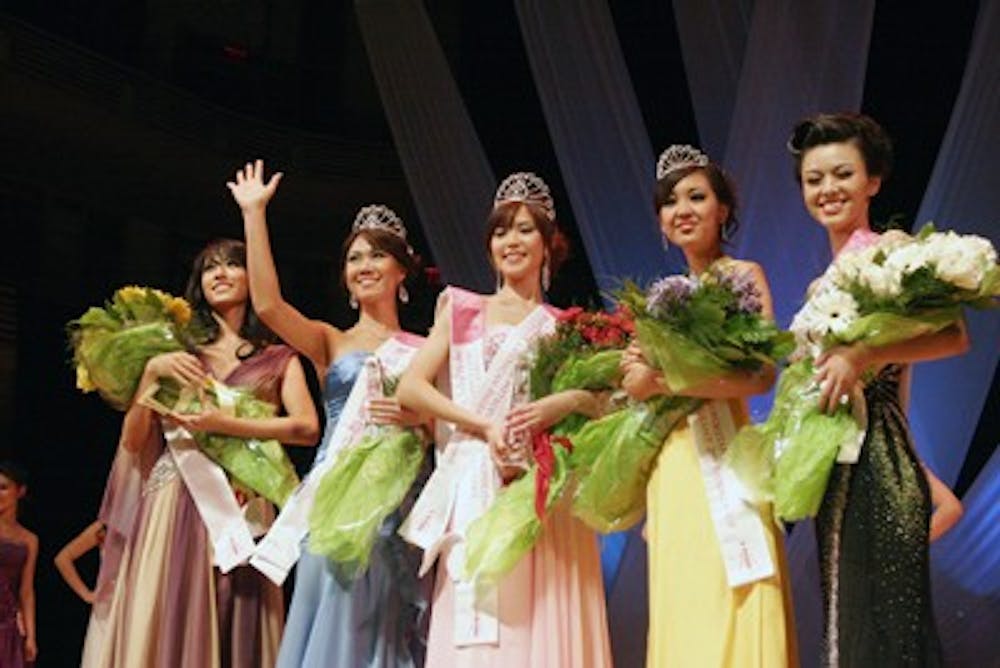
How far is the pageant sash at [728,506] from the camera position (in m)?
2.54

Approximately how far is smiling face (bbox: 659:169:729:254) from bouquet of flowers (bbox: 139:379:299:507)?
1.23 m

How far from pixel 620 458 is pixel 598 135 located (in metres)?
1.69

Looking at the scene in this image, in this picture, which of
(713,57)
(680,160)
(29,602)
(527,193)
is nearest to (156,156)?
(29,602)

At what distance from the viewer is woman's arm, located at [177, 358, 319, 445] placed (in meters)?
3.59

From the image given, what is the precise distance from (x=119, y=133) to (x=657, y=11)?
4.62 meters

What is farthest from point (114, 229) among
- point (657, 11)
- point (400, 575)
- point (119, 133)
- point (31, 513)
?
point (400, 575)

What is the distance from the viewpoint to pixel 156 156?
9.16m

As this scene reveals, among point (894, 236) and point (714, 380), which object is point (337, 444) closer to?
point (714, 380)

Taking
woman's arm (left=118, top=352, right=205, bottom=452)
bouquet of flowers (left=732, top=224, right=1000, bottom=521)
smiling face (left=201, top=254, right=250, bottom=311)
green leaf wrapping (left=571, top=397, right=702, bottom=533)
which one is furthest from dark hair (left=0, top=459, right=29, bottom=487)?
bouquet of flowers (left=732, top=224, right=1000, bottom=521)

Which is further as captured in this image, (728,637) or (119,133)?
(119,133)

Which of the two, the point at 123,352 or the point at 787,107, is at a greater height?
the point at 787,107

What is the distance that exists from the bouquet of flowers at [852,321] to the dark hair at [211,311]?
5.27 ft

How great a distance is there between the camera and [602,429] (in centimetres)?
281

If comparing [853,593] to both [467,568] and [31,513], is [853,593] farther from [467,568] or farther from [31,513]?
[31,513]
